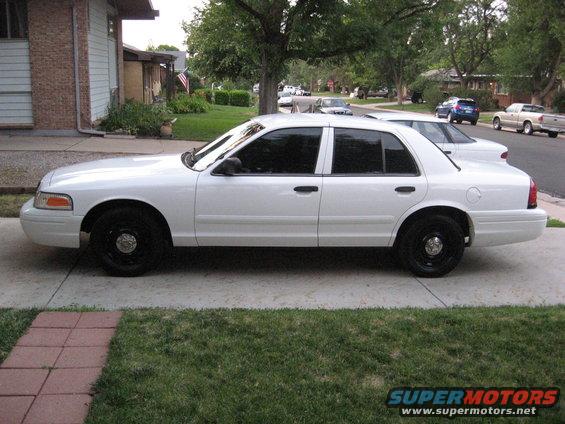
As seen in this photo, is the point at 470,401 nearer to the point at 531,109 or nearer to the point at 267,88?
the point at 267,88

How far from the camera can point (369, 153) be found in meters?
6.16

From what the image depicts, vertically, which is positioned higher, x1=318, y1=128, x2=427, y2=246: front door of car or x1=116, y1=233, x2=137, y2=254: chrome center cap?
x1=318, y1=128, x2=427, y2=246: front door of car

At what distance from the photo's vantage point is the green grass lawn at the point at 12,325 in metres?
4.18

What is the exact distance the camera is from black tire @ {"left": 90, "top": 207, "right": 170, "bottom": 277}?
19.0 ft

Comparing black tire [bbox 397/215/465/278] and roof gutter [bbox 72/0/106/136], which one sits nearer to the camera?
black tire [bbox 397/215/465/278]

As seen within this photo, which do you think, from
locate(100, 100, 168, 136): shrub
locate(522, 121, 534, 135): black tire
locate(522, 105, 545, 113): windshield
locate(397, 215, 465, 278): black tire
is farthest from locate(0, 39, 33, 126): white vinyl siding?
locate(522, 105, 545, 113): windshield

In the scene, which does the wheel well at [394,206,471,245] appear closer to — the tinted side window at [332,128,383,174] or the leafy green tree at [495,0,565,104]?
the tinted side window at [332,128,383,174]

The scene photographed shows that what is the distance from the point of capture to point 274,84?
53.4 ft

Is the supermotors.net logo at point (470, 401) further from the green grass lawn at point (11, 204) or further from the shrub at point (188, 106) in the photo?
the shrub at point (188, 106)

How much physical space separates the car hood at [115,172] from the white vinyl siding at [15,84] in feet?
40.8

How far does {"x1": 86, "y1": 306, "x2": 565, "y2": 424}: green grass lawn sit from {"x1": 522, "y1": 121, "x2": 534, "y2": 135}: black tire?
28.1 metres

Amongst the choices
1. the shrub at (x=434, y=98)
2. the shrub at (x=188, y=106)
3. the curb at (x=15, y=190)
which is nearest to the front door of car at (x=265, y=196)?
the curb at (x=15, y=190)

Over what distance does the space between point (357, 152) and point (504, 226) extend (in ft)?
5.35

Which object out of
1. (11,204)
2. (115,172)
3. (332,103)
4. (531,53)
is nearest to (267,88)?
(11,204)
